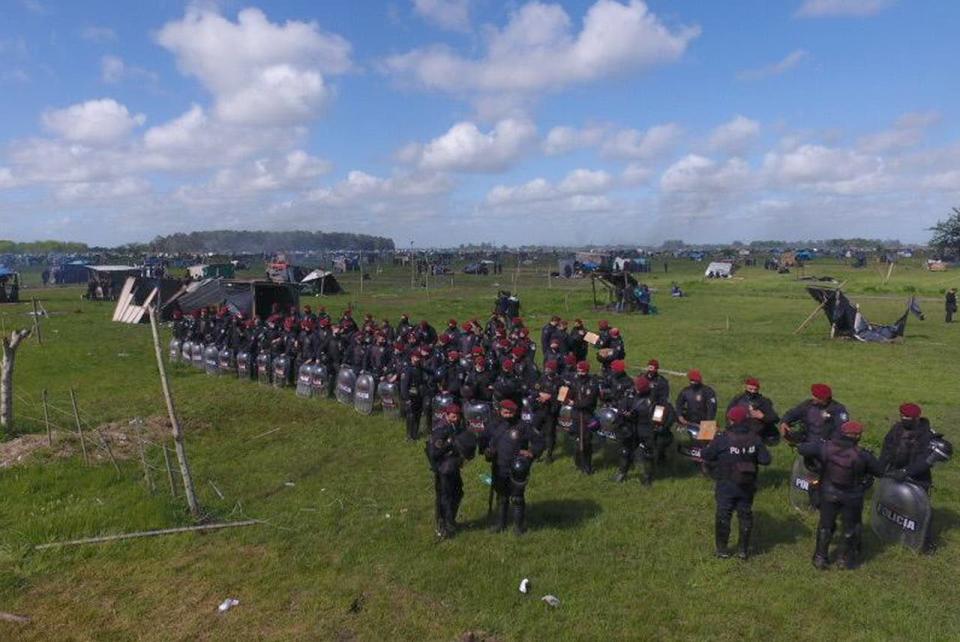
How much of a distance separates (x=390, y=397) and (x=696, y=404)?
23.5 ft

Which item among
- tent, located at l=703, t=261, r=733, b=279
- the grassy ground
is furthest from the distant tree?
the grassy ground

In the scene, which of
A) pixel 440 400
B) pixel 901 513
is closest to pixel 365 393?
pixel 440 400

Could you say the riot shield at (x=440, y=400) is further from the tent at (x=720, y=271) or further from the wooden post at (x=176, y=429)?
the tent at (x=720, y=271)

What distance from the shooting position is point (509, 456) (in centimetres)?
967

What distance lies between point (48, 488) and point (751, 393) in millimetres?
12165

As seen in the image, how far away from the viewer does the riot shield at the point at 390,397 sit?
617 inches

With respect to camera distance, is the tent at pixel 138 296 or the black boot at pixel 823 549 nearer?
the black boot at pixel 823 549

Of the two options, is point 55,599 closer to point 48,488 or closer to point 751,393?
point 48,488

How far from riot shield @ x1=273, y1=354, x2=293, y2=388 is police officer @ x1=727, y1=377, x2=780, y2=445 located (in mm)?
13049

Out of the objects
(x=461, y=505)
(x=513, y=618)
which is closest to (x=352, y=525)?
(x=461, y=505)

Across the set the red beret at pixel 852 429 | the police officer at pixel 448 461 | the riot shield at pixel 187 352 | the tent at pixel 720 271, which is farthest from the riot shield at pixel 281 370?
the tent at pixel 720 271

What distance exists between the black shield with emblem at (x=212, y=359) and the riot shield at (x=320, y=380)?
5281 millimetres

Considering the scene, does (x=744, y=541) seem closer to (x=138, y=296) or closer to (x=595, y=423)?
(x=595, y=423)

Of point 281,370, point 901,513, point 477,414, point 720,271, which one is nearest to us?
point 901,513
